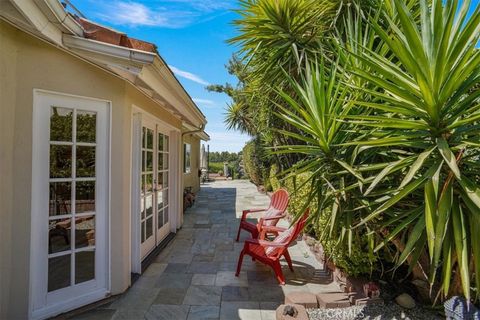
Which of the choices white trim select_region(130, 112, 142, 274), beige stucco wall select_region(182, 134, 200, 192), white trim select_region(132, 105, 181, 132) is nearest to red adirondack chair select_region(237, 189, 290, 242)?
white trim select_region(130, 112, 142, 274)

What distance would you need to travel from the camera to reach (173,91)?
4.38m

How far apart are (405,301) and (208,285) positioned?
2.47 m

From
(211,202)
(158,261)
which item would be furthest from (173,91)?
(211,202)

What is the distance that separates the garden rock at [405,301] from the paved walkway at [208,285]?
0.93 m

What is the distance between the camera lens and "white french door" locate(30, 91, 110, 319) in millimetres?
3061

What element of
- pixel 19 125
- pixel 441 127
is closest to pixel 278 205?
pixel 441 127

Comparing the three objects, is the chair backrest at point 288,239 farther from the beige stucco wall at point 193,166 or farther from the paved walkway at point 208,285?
the beige stucco wall at point 193,166

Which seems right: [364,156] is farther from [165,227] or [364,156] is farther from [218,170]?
[218,170]

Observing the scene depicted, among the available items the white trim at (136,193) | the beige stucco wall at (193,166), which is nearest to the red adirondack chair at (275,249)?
the white trim at (136,193)

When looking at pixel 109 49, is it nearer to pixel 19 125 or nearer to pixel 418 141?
pixel 19 125

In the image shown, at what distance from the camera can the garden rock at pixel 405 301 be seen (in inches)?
120

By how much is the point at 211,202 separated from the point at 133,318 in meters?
8.59

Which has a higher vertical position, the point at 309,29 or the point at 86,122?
the point at 309,29

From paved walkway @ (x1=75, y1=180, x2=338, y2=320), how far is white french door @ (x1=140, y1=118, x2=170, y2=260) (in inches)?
16.2
